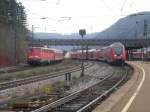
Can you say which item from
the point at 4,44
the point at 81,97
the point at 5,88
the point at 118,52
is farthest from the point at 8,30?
the point at 81,97

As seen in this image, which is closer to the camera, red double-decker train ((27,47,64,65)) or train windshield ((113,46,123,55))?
train windshield ((113,46,123,55))

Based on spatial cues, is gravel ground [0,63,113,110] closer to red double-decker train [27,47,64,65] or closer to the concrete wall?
red double-decker train [27,47,64,65]

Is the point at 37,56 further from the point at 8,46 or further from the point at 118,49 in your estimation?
the point at 8,46

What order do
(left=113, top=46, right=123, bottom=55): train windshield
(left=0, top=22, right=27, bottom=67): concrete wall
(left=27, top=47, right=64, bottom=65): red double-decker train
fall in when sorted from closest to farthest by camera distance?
(left=113, top=46, right=123, bottom=55): train windshield
(left=27, top=47, right=64, bottom=65): red double-decker train
(left=0, top=22, right=27, bottom=67): concrete wall

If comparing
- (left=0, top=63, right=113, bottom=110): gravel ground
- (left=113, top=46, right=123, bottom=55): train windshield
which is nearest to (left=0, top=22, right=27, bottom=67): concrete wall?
(left=113, top=46, right=123, bottom=55): train windshield

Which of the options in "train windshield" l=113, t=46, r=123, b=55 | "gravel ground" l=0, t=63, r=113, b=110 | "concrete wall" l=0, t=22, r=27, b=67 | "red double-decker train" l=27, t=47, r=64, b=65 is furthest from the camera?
"concrete wall" l=0, t=22, r=27, b=67

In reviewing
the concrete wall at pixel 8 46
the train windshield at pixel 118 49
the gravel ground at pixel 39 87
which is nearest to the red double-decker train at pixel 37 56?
the concrete wall at pixel 8 46

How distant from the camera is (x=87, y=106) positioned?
1923cm

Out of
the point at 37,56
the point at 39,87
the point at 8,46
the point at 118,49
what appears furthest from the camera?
the point at 8,46

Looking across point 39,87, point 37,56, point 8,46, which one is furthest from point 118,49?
point 39,87

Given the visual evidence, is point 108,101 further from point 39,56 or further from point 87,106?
point 39,56

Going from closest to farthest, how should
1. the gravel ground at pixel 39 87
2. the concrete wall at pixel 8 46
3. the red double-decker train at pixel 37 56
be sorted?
the gravel ground at pixel 39 87, the red double-decker train at pixel 37 56, the concrete wall at pixel 8 46

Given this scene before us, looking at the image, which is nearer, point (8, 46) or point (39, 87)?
point (39, 87)

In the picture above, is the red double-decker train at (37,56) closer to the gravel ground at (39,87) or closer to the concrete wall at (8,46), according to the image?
the concrete wall at (8,46)
